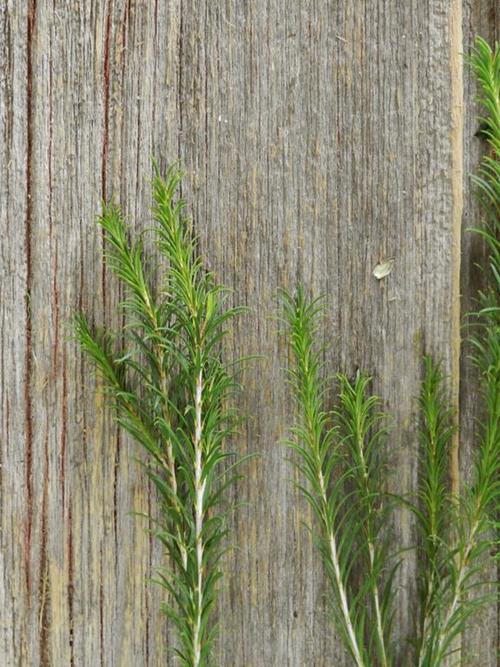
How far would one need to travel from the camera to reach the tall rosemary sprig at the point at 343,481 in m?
1.30

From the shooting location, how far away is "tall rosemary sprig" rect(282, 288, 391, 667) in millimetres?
1302

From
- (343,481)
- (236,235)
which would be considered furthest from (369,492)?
(236,235)

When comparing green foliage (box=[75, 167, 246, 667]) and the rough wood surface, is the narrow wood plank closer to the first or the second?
the rough wood surface

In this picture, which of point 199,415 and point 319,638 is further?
point 319,638

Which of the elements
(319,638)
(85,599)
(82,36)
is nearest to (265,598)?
(319,638)

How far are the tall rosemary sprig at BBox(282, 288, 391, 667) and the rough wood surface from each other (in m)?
0.05

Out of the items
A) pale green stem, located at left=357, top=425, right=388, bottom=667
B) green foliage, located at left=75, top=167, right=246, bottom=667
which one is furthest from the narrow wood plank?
pale green stem, located at left=357, top=425, right=388, bottom=667

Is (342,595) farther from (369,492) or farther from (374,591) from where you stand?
(369,492)

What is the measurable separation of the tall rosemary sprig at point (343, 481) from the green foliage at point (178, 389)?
12 centimetres

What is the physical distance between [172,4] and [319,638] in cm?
111

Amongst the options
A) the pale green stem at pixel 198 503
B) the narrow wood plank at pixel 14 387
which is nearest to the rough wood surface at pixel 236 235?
the narrow wood plank at pixel 14 387

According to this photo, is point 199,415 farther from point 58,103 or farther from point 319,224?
point 58,103

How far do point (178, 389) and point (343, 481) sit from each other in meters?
0.32

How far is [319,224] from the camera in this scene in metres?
1.39
